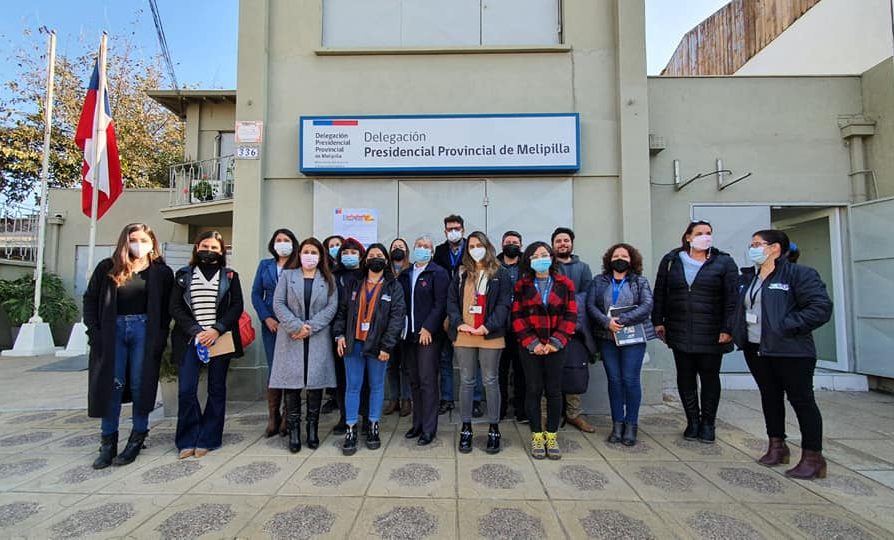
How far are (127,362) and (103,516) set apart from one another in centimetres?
132

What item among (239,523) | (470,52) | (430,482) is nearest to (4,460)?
(239,523)

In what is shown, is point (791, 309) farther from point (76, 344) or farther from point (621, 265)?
point (76, 344)

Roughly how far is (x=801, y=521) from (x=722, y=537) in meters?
0.66

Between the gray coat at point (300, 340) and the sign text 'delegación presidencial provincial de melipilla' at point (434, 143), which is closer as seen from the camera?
the gray coat at point (300, 340)

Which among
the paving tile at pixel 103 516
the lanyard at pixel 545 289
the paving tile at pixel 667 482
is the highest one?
the lanyard at pixel 545 289

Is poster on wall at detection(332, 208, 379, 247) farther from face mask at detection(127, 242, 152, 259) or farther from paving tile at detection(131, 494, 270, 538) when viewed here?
paving tile at detection(131, 494, 270, 538)

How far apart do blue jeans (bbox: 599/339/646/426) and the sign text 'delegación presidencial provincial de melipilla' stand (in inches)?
104

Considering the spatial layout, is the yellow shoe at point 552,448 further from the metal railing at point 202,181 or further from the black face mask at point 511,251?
the metal railing at point 202,181

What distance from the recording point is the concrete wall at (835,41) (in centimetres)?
683

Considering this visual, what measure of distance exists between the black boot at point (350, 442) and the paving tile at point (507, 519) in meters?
1.26

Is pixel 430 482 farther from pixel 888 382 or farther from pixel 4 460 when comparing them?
pixel 888 382

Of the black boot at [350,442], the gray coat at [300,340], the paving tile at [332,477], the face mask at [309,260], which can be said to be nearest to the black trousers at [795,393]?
the paving tile at [332,477]

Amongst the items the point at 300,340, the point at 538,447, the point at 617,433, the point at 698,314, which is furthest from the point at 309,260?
the point at 698,314

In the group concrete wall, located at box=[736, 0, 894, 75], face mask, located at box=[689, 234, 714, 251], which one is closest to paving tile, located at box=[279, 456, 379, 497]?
face mask, located at box=[689, 234, 714, 251]
